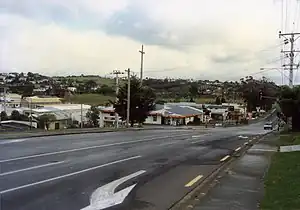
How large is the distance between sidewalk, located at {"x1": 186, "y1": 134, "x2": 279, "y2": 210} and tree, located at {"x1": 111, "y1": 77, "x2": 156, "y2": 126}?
154ft

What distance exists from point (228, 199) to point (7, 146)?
1210cm

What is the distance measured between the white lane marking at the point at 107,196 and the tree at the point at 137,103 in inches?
2010

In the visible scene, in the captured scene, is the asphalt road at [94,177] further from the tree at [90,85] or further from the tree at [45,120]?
the tree at [90,85]

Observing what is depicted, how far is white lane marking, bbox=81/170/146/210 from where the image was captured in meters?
8.46

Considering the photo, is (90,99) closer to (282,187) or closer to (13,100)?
(13,100)

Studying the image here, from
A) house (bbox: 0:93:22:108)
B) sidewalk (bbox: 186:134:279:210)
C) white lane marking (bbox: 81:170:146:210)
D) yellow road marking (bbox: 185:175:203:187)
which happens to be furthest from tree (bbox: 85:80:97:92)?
white lane marking (bbox: 81:170:146:210)

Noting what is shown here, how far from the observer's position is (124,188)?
10445 millimetres

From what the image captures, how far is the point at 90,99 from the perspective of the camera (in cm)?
9944

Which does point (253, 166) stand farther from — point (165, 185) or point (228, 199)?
point (228, 199)

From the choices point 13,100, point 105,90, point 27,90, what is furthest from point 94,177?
point 105,90

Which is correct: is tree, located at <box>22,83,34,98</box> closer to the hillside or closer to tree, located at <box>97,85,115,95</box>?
the hillside

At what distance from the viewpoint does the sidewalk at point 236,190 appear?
28.2ft

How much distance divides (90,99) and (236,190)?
3554 inches

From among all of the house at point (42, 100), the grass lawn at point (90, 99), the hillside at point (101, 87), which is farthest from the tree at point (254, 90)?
the house at point (42, 100)
